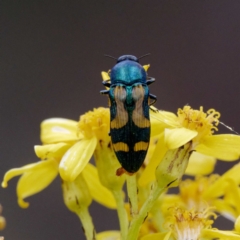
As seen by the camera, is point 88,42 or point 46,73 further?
point 88,42

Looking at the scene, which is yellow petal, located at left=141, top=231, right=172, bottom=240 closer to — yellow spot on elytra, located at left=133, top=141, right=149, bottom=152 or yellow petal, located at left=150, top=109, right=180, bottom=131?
yellow spot on elytra, located at left=133, top=141, right=149, bottom=152

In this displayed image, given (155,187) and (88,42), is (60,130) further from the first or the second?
(88,42)

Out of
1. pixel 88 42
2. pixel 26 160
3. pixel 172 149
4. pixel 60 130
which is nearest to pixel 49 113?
pixel 26 160

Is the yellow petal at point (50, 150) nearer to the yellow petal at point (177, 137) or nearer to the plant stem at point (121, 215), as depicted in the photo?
the plant stem at point (121, 215)

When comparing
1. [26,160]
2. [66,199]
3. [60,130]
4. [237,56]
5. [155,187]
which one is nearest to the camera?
[155,187]

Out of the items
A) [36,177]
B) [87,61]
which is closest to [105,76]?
[36,177]

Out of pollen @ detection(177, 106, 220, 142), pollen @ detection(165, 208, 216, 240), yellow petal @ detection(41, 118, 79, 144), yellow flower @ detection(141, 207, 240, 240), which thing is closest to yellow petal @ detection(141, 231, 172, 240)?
yellow flower @ detection(141, 207, 240, 240)

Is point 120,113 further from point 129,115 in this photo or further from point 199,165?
point 199,165
